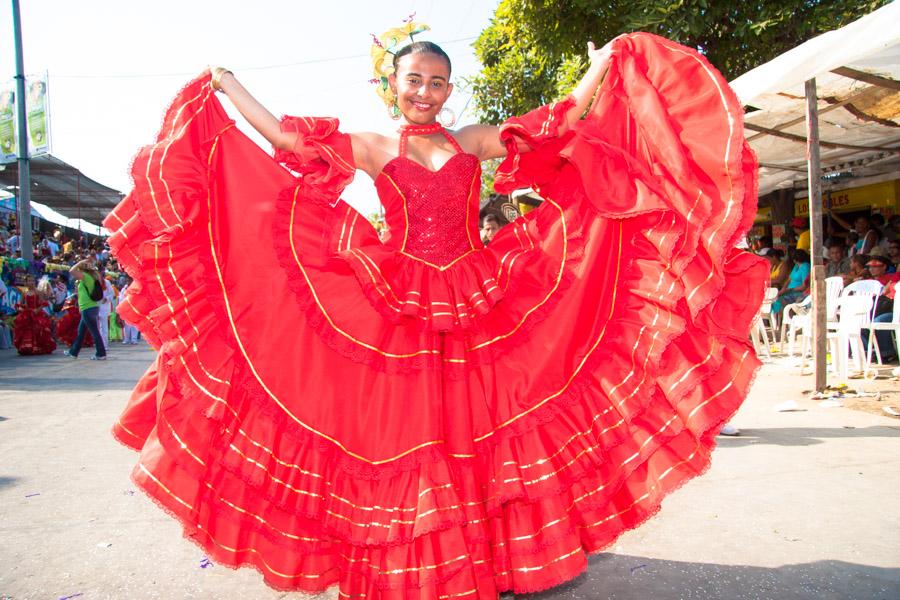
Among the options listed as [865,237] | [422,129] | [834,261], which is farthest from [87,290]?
[865,237]

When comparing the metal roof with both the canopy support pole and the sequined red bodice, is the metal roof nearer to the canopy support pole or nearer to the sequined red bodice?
the canopy support pole

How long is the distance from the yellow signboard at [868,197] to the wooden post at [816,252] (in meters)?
6.51

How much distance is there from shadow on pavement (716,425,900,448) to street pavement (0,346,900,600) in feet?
0.05

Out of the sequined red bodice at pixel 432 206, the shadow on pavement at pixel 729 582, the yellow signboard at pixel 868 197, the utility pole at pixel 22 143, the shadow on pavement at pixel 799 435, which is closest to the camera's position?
the shadow on pavement at pixel 729 582

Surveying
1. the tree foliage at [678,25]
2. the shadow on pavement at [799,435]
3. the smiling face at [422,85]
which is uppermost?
the tree foliage at [678,25]

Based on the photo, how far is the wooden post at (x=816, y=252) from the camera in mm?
7016

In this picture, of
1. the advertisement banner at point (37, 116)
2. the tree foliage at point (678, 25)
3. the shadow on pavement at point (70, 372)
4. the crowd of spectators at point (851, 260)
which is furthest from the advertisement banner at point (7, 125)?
the crowd of spectators at point (851, 260)

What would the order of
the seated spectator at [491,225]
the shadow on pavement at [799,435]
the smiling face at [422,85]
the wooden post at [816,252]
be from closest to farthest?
the smiling face at [422,85] < the shadow on pavement at [799,435] < the seated spectator at [491,225] < the wooden post at [816,252]

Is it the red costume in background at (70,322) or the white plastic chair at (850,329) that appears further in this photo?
the red costume in background at (70,322)

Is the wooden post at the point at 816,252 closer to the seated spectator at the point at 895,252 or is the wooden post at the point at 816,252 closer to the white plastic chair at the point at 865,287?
the white plastic chair at the point at 865,287

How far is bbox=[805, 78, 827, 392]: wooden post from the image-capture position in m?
7.02

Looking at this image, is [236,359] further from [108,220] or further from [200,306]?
[108,220]

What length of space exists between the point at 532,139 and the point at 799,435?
12.0 ft

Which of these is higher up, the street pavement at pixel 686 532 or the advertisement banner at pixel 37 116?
the advertisement banner at pixel 37 116
